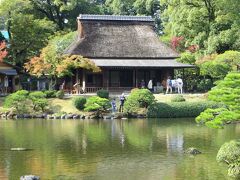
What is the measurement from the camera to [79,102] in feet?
124

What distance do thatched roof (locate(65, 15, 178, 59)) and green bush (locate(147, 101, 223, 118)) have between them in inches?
481

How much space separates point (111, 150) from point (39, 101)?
56.8 feet

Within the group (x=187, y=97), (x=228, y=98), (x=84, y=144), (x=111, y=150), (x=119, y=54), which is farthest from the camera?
(x=119, y=54)

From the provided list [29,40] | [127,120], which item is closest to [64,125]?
[127,120]

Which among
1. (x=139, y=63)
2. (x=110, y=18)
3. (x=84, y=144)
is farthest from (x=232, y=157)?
(x=110, y=18)

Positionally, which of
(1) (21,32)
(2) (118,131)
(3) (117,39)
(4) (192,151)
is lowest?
(4) (192,151)

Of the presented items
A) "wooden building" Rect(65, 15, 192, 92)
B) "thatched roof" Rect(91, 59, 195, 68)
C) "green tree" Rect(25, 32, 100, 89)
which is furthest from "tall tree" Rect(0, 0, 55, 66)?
"thatched roof" Rect(91, 59, 195, 68)

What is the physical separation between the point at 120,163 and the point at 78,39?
106ft

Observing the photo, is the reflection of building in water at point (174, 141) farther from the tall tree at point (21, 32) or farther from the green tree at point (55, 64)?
the tall tree at point (21, 32)

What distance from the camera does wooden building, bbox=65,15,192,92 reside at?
47.3 m

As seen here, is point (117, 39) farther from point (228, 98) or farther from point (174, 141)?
point (228, 98)

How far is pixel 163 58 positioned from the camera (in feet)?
161

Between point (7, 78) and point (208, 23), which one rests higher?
point (208, 23)

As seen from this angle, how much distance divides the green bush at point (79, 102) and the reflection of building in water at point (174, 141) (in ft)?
37.0
